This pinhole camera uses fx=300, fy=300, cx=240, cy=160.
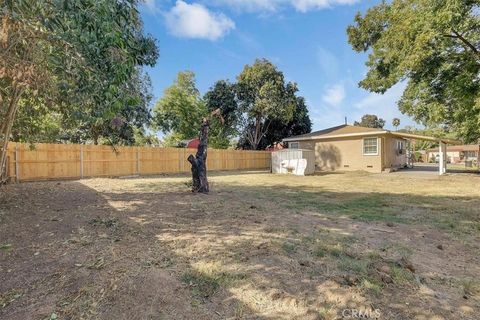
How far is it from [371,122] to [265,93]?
47.8 meters

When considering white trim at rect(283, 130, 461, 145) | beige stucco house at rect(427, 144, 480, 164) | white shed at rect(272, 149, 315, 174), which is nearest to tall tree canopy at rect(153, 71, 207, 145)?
white trim at rect(283, 130, 461, 145)

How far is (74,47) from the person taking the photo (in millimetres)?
3385

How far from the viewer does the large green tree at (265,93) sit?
24.3m

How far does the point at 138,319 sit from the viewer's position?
2.34 metres

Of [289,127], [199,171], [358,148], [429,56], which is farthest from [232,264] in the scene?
[289,127]

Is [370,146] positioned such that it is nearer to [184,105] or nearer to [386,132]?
[386,132]

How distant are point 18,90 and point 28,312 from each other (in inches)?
172

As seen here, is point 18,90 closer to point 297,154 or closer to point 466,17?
point 466,17

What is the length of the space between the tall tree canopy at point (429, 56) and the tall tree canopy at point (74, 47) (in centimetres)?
1129

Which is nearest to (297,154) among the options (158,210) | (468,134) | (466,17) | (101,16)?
(468,134)

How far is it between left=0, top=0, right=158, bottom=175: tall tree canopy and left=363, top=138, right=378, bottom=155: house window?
1801cm

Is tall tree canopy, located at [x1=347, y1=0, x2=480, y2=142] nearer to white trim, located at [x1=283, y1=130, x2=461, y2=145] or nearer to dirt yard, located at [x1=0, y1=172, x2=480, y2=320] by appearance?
white trim, located at [x1=283, y1=130, x2=461, y2=145]

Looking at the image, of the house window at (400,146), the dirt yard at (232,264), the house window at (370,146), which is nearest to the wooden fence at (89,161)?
the dirt yard at (232,264)

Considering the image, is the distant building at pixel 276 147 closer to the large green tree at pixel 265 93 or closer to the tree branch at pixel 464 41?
the large green tree at pixel 265 93
